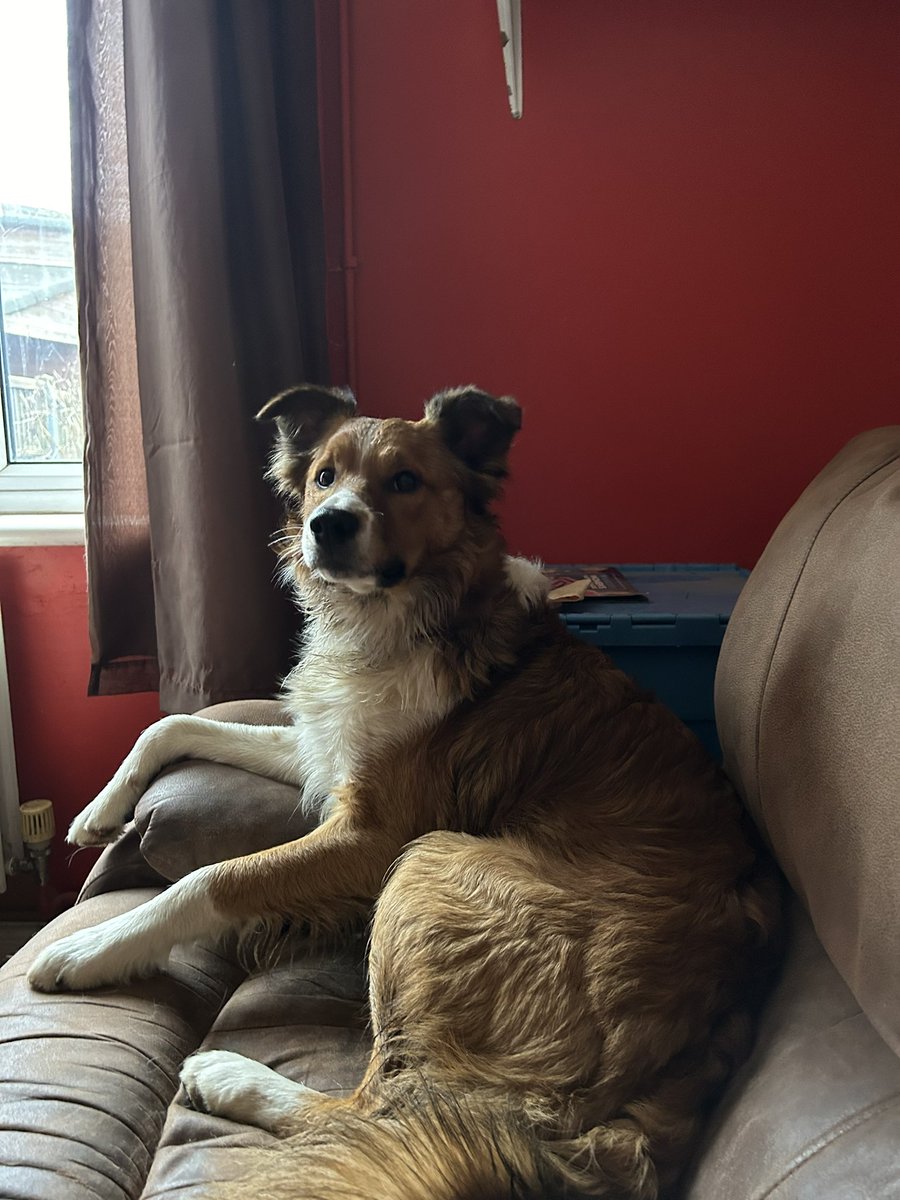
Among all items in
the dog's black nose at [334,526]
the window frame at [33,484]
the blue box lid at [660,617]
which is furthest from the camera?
the window frame at [33,484]

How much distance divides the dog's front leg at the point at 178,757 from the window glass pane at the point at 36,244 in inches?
45.2

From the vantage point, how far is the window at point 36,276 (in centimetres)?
227

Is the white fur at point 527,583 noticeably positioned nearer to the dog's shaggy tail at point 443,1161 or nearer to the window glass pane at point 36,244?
the dog's shaggy tail at point 443,1161

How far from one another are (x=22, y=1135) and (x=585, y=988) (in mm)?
626

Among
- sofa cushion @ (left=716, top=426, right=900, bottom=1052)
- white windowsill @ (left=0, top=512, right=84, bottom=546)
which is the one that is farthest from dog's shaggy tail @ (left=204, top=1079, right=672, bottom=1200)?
white windowsill @ (left=0, top=512, right=84, bottom=546)

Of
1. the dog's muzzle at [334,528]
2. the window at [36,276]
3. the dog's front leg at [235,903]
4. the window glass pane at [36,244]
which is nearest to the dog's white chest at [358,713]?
the dog's front leg at [235,903]

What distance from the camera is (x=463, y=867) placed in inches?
45.6

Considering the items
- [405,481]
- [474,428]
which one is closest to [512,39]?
[474,428]

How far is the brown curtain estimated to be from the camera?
1.78 m

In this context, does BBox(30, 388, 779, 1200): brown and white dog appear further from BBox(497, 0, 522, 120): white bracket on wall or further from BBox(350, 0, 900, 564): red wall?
BBox(350, 0, 900, 564): red wall

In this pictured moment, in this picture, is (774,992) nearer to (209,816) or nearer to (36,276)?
(209,816)

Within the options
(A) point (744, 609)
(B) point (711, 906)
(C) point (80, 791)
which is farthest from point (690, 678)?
(C) point (80, 791)

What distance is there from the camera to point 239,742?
1.64 meters

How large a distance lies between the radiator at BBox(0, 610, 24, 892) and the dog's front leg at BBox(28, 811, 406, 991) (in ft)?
3.16
